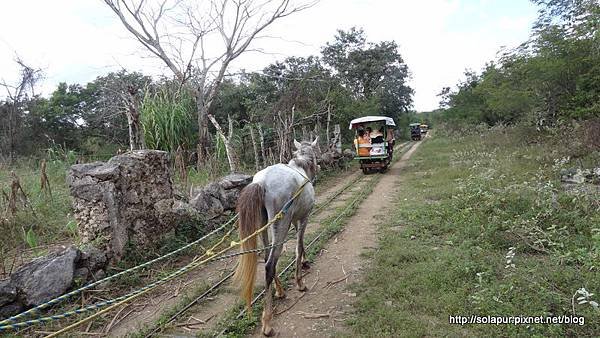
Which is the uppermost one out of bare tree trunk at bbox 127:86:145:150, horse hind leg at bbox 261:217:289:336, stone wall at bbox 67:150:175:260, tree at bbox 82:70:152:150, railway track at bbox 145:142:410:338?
tree at bbox 82:70:152:150

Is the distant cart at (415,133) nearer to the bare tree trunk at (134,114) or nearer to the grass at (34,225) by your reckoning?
the bare tree trunk at (134,114)

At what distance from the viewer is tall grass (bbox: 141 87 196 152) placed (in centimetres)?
884

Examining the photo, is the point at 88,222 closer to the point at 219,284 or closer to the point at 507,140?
the point at 219,284

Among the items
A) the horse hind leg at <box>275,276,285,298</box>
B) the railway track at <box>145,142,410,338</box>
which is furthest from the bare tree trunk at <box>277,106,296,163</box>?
the horse hind leg at <box>275,276,285,298</box>

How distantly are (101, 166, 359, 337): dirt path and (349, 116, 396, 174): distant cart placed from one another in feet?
31.1

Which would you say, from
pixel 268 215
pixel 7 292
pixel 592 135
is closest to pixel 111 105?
pixel 7 292

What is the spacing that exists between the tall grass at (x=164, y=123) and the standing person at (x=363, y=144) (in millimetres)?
6582

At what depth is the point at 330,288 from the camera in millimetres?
4324

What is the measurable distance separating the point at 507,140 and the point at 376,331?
50.8 ft

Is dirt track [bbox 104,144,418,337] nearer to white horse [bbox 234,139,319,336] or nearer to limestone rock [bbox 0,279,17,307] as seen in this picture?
white horse [bbox 234,139,319,336]

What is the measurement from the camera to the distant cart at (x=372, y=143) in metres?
13.8

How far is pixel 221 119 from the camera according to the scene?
52.7 ft

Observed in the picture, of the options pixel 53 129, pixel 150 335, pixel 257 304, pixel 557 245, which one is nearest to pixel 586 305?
pixel 557 245

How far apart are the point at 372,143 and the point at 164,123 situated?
26.5 ft
